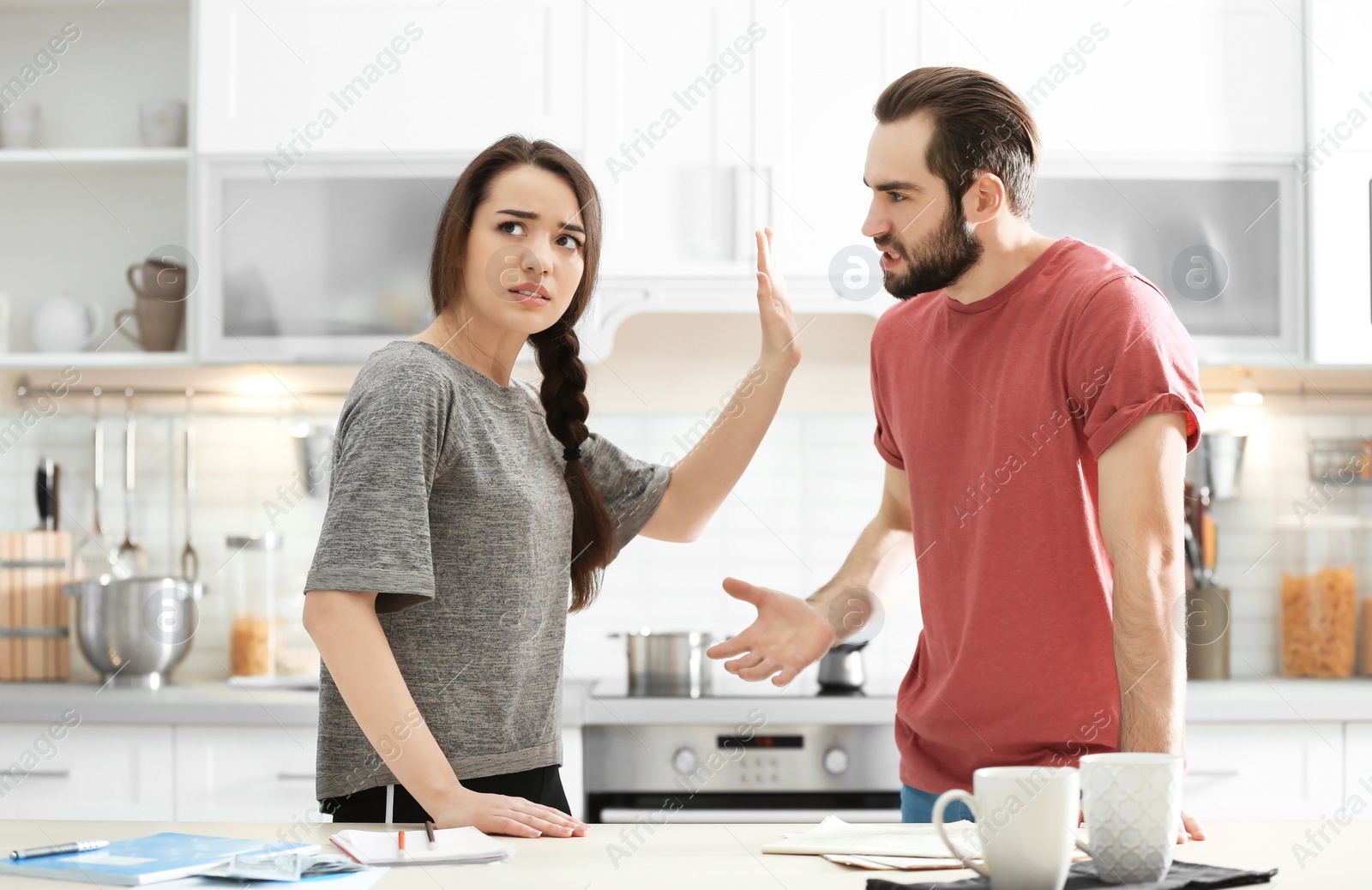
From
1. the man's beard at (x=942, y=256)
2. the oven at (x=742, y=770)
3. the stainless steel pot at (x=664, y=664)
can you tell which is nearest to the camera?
the man's beard at (x=942, y=256)

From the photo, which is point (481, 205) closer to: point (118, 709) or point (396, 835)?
point (396, 835)

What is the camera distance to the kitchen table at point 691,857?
2.74 feet

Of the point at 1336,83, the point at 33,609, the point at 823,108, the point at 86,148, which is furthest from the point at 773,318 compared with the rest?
the point at 86,148

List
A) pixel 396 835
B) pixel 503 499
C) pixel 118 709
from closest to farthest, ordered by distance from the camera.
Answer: pixel 396 835 → pixel 503 499 → pixel 118 709

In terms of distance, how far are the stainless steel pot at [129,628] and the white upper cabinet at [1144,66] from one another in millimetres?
1903

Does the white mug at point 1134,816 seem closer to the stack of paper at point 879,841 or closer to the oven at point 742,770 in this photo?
the stack of paper at point 879,841

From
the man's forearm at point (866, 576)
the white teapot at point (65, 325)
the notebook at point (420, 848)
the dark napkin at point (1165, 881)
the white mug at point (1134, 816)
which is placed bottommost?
the notebook at point (420, 848)

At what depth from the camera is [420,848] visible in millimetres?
908

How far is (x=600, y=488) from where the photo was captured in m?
1.46

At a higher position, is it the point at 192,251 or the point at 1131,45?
the point at 1131,45

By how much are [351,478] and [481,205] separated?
1.22ft

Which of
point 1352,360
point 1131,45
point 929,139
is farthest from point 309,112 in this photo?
point 1352,360

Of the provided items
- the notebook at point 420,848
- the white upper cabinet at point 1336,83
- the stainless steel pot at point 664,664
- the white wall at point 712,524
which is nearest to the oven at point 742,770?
the stainless steel pot at point 664,664

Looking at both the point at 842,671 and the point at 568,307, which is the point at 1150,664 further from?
the point at 842,671
